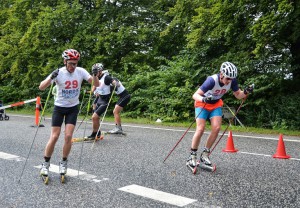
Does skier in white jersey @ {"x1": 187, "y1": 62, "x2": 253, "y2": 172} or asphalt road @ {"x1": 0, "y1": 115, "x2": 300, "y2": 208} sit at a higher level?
skier in white jersey @ {"x1": 187, "y1": 62, "x2": 253, "y2": 172}

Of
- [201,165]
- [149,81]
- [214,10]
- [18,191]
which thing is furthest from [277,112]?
[18,191]

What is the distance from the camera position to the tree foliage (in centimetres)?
1323

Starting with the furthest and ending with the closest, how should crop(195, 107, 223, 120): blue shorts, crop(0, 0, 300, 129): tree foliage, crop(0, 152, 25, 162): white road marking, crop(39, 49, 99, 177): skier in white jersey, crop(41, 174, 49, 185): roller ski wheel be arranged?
crop(0, 0, 300, 129): tree foliage → crop(0, 152, 25, 162): white road marking → crop(195, 107, 223, 120): blue shorts → crop(39, 49, 99, 177): skier in white jersey → crop(41, 174, 49, 185): roller ski wheel

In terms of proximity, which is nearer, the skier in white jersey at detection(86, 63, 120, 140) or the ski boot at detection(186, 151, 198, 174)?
the ski boot at detection(186, 151, 198, 174)

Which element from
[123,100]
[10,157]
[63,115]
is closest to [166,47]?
[123,100]

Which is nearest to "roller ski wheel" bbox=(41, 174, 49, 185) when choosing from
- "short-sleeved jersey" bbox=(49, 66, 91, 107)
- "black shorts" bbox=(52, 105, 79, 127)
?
"black shorts" bbox=(52, 105, 79, 127)

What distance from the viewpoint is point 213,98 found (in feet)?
19.4

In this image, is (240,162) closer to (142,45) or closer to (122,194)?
(122,194)

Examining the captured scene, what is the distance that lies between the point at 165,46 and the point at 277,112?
885 centimetres

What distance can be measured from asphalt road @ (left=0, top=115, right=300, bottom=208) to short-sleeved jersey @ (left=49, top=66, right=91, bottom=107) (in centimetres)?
122

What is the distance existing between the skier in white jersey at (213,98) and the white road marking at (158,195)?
1398 millimetres

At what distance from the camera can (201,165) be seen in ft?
20.4

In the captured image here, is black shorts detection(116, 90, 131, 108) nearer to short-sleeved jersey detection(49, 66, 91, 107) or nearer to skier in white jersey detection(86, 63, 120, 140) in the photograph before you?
skier in white jersey detection(86, 63, 120, 140)

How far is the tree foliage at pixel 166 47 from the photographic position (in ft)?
43.4
